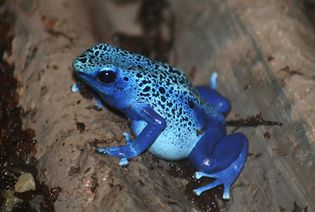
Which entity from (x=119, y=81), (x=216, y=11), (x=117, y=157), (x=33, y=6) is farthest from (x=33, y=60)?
(x=216, y=11)

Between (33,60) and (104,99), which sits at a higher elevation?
(104,99)

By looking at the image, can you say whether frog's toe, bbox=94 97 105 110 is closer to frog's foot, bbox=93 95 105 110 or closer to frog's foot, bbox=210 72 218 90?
frog's foot, bbox=93 95 105 110

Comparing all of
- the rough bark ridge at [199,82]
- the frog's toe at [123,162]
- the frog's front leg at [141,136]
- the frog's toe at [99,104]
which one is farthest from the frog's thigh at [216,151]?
the frog's toe at [99,104]

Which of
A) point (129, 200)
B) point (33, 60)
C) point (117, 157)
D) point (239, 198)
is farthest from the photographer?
point (33, 60)

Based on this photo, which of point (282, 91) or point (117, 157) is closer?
point (117, 157)

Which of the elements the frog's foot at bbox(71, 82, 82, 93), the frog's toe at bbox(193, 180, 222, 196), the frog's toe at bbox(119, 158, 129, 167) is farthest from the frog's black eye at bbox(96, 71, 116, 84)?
the frog's toe at bbox(193, 180, 222, 196)

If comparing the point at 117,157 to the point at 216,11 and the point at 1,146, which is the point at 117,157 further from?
the point at 216,11
